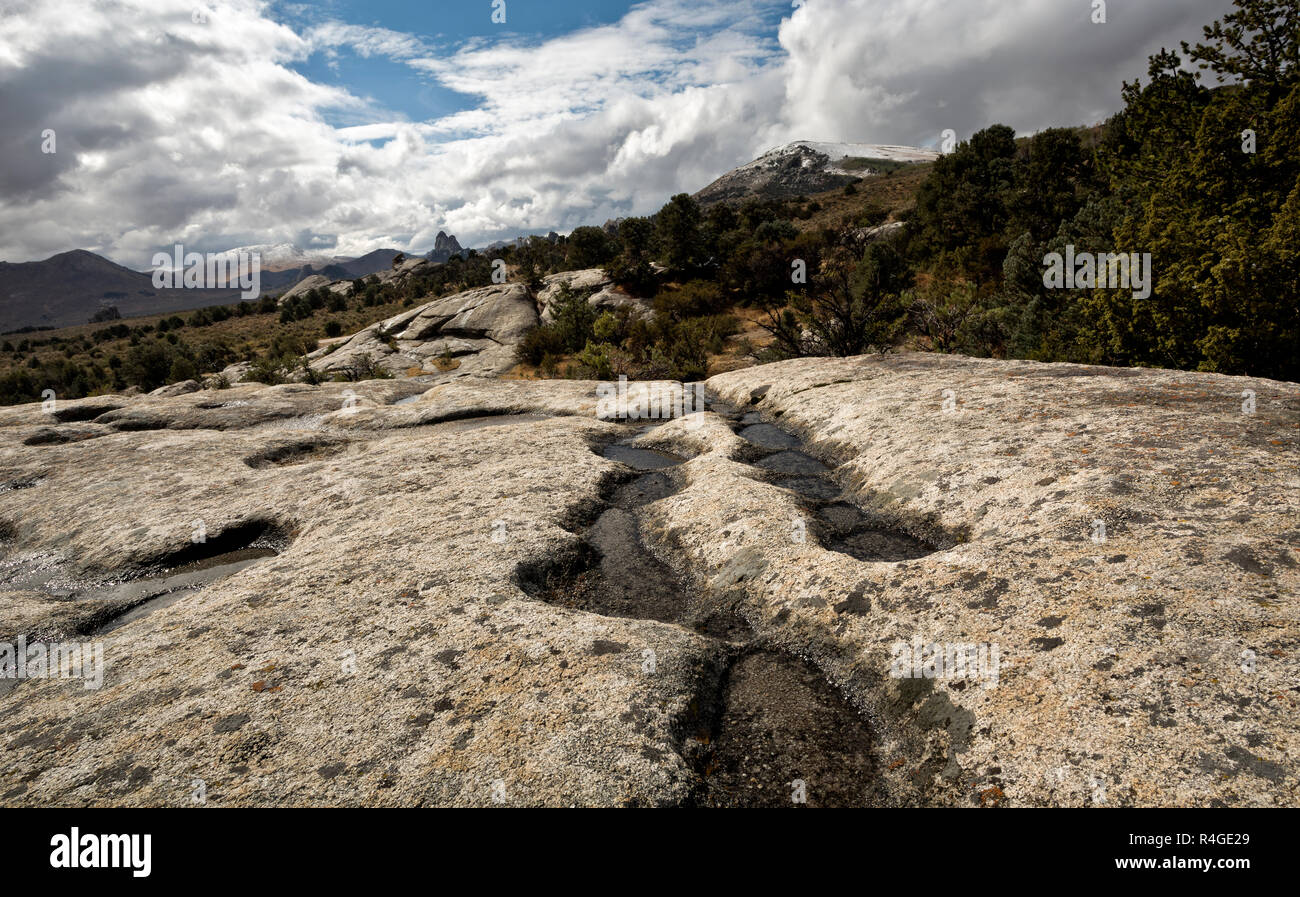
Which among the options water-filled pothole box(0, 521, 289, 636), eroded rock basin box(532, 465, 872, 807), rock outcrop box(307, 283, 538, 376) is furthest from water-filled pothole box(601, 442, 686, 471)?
rock outcrop box(307, 283, 538, 376)

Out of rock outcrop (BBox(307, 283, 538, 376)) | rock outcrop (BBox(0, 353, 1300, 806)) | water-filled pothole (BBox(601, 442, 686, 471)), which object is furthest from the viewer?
rock outcrop (BBox(307, 283, 538, 376))

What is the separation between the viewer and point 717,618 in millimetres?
7121

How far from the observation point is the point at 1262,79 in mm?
15922

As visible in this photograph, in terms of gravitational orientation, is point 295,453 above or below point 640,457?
above

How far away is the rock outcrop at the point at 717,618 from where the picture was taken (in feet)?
14.8

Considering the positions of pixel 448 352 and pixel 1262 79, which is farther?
pixel 448 352

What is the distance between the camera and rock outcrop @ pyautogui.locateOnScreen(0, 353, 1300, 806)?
451 cm

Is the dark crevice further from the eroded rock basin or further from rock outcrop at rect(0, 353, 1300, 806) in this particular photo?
the eroded rock basin

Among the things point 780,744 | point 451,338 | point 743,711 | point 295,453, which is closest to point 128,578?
point 295,453

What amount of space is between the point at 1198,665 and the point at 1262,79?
20.7 meters

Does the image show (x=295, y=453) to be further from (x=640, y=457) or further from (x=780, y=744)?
(x=780, y=744)
